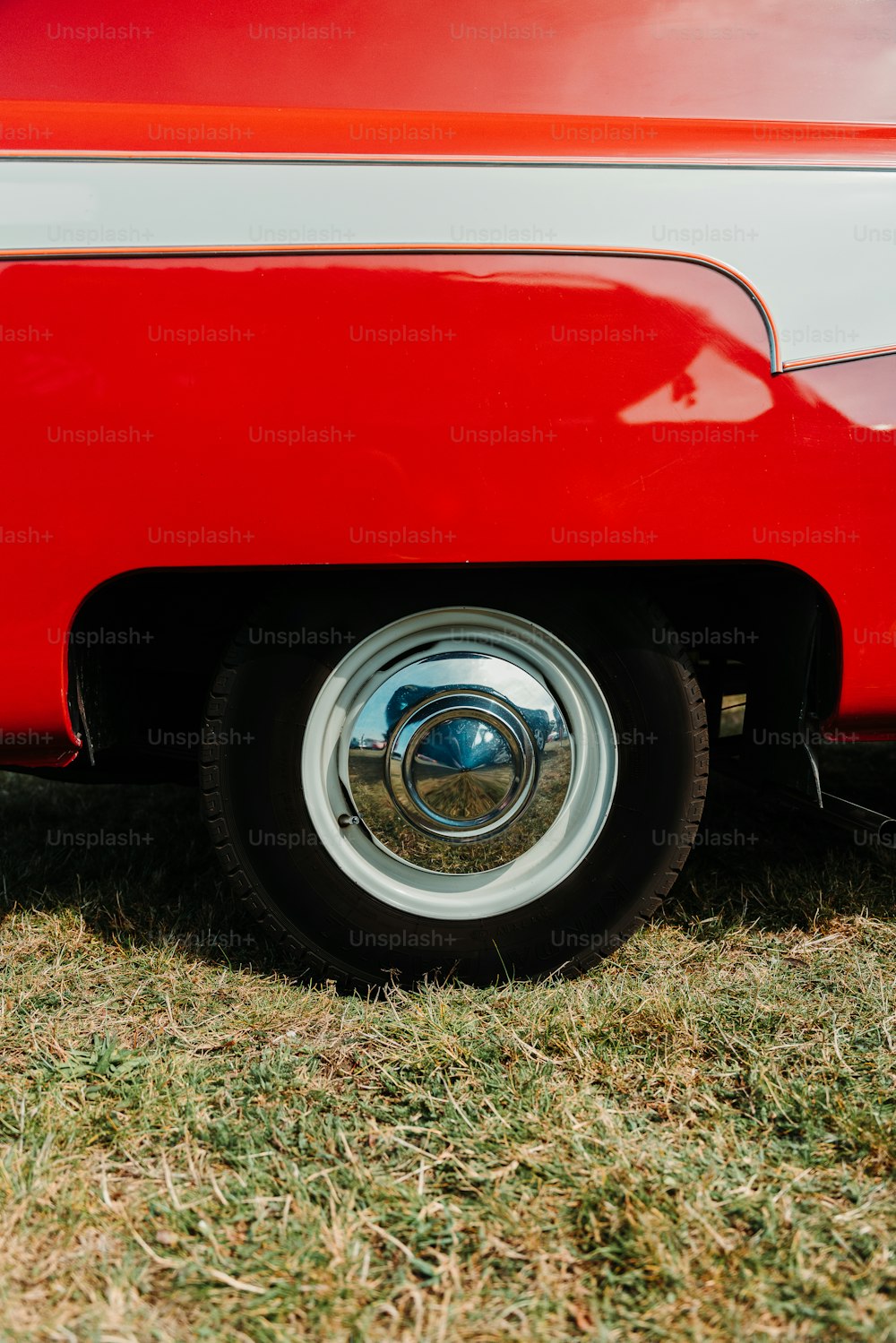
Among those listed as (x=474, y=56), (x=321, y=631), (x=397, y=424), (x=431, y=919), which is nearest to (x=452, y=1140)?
(x=431, y=919)

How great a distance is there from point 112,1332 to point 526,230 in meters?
1.71

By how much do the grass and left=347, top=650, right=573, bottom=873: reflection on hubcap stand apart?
0.32 metres

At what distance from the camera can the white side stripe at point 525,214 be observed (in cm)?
163

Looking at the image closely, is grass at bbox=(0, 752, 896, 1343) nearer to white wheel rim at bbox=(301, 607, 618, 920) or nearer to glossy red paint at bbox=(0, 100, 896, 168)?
white wheel rim at bbox=(301, 607, 618, 920)

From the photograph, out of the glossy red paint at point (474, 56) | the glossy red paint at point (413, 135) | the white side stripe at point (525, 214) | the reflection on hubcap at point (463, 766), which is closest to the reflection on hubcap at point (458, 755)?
the reflection on hubcap at point (463, 766)

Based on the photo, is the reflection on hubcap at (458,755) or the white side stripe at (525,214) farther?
the reflection on hubcap at (458,755)

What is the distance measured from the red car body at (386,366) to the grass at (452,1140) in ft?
2.02

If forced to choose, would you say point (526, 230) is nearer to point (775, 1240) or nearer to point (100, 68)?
point (100, 68)

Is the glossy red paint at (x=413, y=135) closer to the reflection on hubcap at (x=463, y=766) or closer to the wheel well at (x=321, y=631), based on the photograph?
the wheel well at (x=321, y=631)

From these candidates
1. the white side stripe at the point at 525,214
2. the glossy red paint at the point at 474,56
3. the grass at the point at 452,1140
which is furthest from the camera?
the glossy red paint at the point at 474,56

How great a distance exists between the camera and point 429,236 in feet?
5.44

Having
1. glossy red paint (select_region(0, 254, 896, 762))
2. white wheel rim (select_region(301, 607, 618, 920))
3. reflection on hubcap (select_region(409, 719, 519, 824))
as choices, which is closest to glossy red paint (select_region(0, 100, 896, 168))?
glossy red paint (select_region(0, 254, 896, 762))

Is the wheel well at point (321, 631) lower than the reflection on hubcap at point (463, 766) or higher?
higher

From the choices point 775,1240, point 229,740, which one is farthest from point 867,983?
point 229,740
